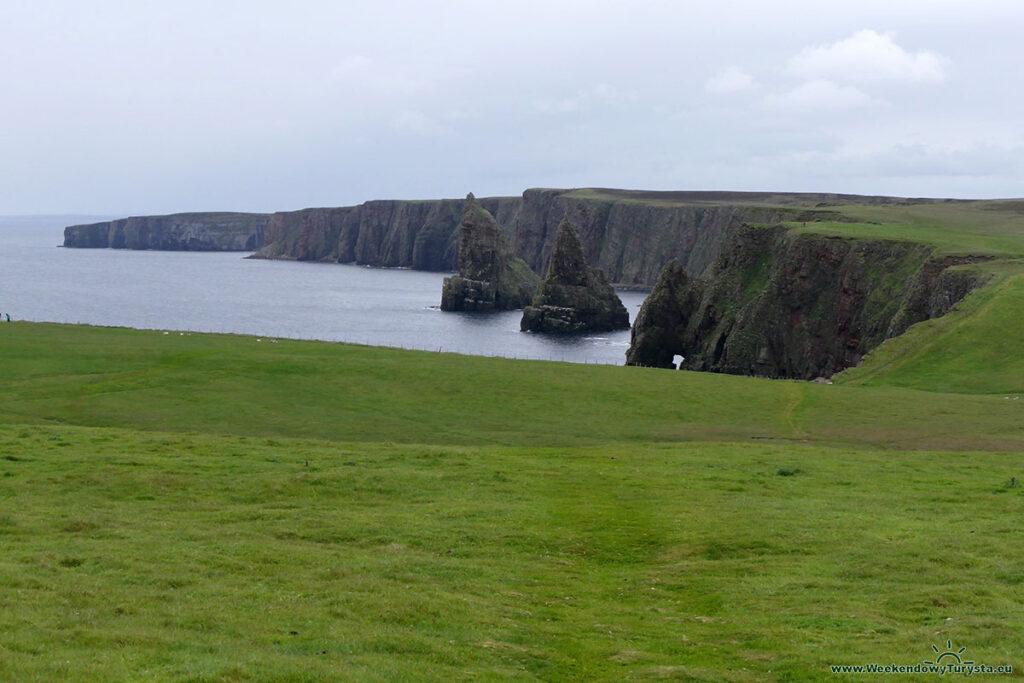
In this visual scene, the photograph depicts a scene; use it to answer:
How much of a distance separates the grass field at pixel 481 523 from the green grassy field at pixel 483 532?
114mm

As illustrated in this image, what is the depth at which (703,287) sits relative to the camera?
160 meters

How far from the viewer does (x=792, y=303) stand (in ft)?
441

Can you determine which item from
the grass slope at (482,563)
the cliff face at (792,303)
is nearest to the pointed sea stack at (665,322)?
the cliff face at (792,303)

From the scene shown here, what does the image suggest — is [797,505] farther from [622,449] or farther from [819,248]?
[819,248]

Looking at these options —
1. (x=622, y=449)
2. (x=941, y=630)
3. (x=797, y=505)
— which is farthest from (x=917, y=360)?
(x=941, y=630)

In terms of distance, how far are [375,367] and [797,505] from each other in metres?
37.8

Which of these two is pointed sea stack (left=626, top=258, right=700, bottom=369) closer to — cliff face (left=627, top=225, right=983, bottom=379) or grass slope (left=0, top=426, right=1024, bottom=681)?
cliff face (left=627, top=225, right=983, bottom=379)

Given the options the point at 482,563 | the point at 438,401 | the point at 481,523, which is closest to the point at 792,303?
the point at 438,401

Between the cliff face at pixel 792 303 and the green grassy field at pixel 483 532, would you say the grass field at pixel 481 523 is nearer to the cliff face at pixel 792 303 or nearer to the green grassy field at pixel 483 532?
the green grassy field at pixel 483 532

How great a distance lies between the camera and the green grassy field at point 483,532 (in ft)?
59.8

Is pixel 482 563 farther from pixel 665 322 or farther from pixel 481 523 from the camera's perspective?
pixel 665 322

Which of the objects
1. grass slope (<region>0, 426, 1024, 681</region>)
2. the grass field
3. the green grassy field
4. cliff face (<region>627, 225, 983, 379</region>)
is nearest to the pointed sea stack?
cliff face (<region>627, 225, 983, 379</region>)

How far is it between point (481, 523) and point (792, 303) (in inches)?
4397

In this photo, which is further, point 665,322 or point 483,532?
point 665,322
